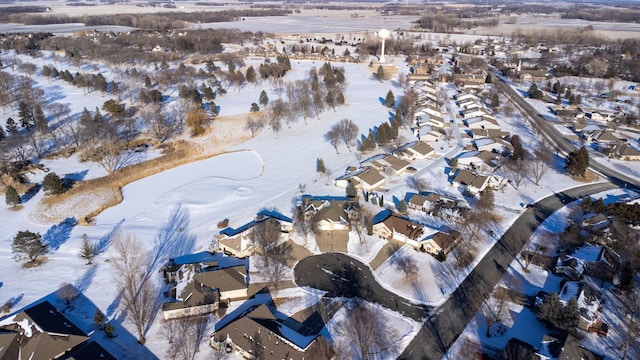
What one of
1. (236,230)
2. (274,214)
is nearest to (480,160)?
(274,214)

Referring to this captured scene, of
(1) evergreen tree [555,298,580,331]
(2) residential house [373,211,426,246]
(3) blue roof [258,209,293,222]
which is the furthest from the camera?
(3) blue roof [258,209,293,222]

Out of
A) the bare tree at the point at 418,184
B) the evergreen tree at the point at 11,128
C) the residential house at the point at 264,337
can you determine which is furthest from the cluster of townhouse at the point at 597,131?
the evergreen tree at the point at 11,128

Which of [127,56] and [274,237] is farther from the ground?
[127,56]

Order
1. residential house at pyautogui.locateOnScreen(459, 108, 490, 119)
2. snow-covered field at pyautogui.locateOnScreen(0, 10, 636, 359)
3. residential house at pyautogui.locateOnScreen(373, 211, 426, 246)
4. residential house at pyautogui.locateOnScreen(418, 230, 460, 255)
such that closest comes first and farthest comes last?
1. snow-covered field at pyautogui.locateOnScreen(0, 10, 636, 359)
2. residential house at pyautogui.locateOnScreen(418, 230, 460, 255)
3. residential house at pyautogui.locateOnScreen(373, 211, 426, 246)
4. residential house at pyautogui.locateOnScreen(459, 108, 490, 119)

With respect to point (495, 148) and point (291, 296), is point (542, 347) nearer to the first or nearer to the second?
point (291, 296)

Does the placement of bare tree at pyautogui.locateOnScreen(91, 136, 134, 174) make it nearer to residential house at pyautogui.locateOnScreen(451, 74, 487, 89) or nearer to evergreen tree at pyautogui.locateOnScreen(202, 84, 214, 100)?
evergreen tree at pyautogui.locateOnScreen(202, 84, 214, 100)

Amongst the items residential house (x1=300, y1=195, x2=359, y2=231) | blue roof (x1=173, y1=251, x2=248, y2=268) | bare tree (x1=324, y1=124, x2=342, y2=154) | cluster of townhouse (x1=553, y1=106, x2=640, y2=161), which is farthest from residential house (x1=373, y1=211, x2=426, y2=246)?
cluster of townhouse (x1=553, y1=106, x2=640, y2=161)

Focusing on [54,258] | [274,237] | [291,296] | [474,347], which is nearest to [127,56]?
[54,258]
